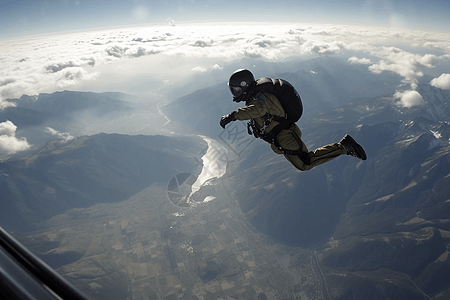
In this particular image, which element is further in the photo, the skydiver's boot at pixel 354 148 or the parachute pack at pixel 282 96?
the skydiver's boot at pixel 354 148

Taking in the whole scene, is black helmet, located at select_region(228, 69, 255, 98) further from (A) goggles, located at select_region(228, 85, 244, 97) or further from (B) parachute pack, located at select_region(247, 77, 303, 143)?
(B) parachute pack, located at select_region(247, 77, 303, 143)

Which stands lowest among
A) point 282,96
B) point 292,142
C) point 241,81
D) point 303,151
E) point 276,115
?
point 303,151

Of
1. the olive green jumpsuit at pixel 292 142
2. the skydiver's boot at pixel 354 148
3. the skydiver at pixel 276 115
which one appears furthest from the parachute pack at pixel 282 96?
the skydiver's boot at pixel 354 148

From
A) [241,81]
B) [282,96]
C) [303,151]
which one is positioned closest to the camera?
[241,81]

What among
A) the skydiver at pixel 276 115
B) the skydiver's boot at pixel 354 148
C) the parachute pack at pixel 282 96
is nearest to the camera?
the skydiver at pixel 276 115

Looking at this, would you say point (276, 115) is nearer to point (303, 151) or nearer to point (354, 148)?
point (303, 151)

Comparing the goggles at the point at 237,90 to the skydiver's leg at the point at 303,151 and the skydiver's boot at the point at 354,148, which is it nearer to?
the skydiver's leg at the point at 303,151

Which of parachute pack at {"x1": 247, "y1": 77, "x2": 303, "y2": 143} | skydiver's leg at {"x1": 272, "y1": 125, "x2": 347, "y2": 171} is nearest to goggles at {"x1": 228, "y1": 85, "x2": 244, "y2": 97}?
parachute pack at {"x1": 247, "y1": 77, "x2": 303, "y2": 143}

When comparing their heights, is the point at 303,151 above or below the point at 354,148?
below

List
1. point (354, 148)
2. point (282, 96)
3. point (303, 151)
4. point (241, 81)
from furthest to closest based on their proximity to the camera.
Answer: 1. point (303, 151)
2. point (354, 148)
3. point (282, 96)
4. point (241, 81)

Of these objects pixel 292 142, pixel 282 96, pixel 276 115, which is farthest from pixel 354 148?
pixel 282 96
